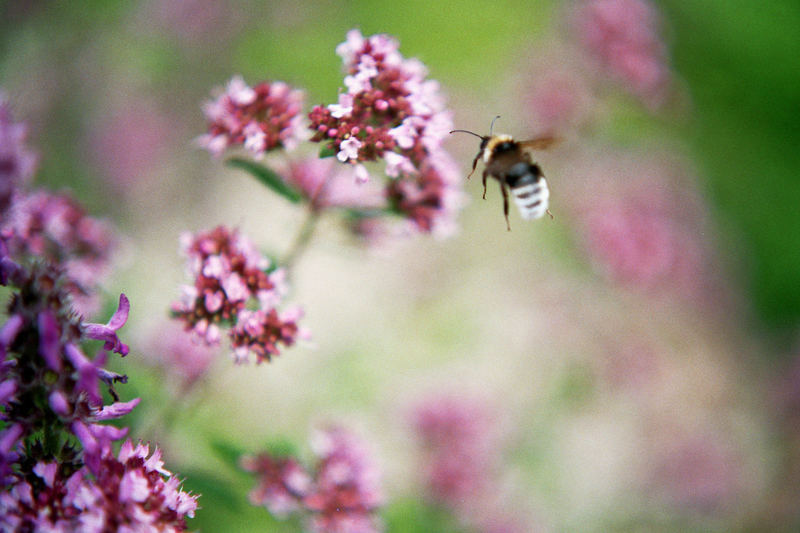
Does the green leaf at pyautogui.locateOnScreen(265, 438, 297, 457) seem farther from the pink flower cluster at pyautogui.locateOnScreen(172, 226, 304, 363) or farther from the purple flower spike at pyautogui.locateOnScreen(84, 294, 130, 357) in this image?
the purple flower spike at pyautogui.locateOnScreen(84, 294, 130, 357)

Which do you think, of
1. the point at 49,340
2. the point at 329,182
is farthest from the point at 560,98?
the point at 49,340

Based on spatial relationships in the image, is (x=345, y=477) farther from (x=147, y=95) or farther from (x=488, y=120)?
(x=488, y=120)

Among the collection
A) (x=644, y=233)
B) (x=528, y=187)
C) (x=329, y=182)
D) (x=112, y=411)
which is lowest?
(x=112, y=411)

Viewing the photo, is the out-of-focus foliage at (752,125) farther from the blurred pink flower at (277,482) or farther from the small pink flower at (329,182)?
the blurred pink flower at (277,482)

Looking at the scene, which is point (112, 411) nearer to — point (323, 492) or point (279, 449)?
point (279, 449)

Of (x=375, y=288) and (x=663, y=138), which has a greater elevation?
(x=663, y=138)

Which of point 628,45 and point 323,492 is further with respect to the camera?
point 628,45

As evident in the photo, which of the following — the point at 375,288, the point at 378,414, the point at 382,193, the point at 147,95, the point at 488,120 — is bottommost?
the point at 382,193

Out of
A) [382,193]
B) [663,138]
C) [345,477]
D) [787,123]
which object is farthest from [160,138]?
[787,123]
